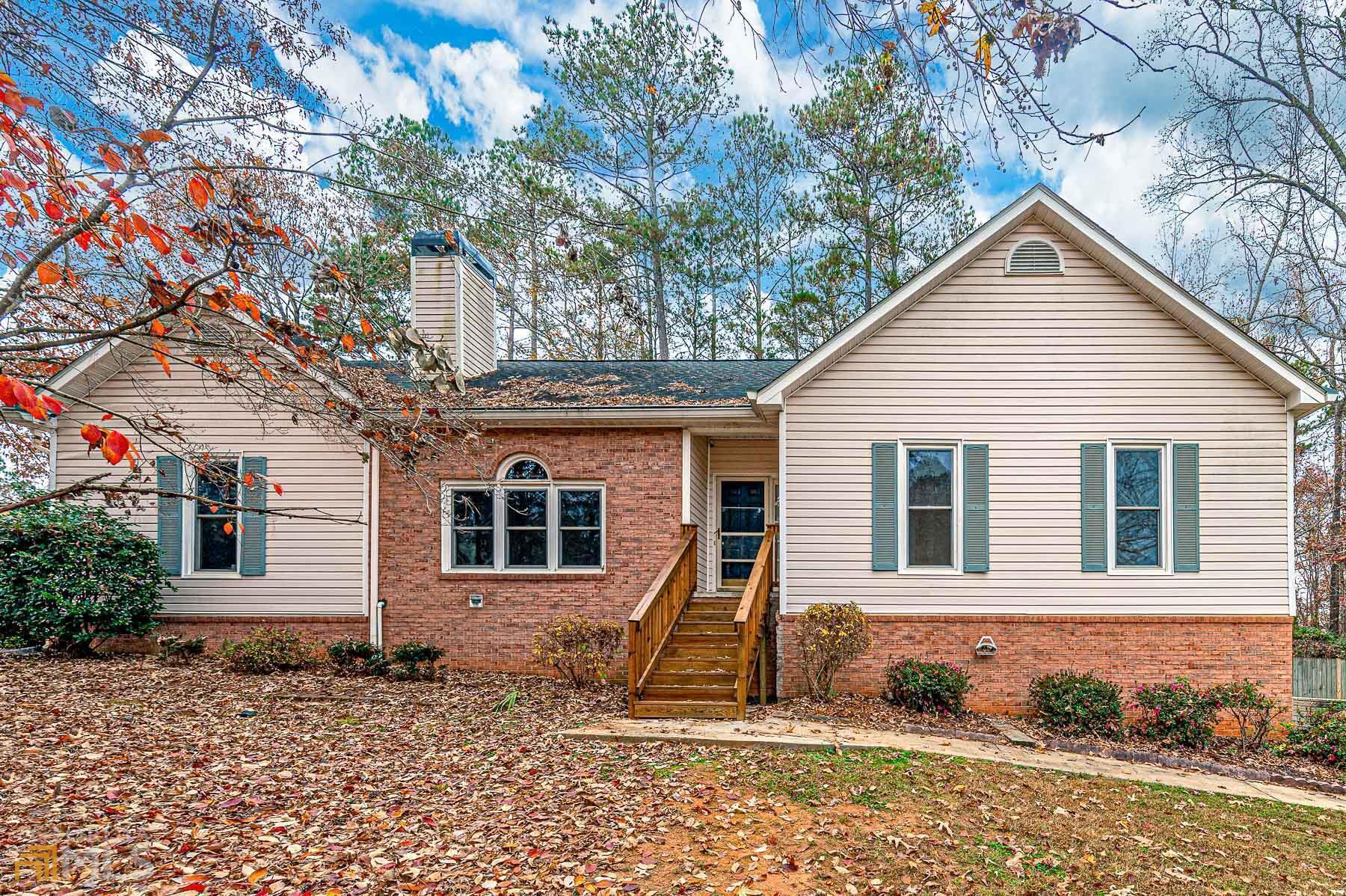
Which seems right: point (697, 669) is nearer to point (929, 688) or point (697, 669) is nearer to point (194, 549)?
point (929, 688)

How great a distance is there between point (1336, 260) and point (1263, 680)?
39.4ft

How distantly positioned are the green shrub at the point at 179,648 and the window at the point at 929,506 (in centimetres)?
951

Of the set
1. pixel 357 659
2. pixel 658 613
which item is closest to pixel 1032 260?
pixel 658 613

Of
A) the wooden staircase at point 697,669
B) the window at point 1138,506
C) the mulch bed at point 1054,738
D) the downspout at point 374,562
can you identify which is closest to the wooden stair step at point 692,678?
the wooden staircase at point 697,669

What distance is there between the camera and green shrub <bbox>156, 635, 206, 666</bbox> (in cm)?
994

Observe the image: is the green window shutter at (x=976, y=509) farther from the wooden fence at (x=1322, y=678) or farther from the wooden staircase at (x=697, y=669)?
the wooden fence at (x=1322, y=678)

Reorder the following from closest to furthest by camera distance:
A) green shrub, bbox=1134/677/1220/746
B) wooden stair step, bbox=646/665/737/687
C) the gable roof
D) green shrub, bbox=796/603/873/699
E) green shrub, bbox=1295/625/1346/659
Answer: wooden stair step, bbox=646/665/737/687, green shrub, bbox=1134/677/1220/746, green shrub, bbox=796/603/873/699, the gable roof, green shrub, bbox=1295/625/1346/659

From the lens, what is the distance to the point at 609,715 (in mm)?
8242

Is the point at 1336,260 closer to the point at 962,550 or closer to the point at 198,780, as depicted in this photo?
the point at 962,550

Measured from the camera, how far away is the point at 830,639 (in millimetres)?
9016

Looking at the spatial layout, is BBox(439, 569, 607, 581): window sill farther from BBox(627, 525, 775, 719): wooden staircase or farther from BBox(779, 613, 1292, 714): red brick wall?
BBox(779, 613, 1292, 714): red brick wall

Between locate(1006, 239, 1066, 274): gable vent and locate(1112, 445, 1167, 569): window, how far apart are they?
247 centimetres

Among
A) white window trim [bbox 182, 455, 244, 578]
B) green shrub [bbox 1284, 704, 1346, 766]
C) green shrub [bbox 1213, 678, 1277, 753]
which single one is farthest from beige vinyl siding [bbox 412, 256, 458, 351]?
green shrub [bbox 1284, 704, 1346, 766]

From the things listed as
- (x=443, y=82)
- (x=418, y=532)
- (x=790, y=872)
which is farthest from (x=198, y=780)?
(x=443, y=82)
